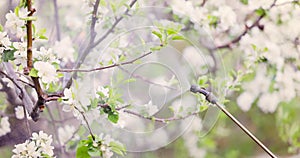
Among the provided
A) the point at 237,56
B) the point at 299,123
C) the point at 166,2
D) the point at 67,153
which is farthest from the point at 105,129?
the point at 299,123

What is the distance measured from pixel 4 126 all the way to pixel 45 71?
22 centimetres

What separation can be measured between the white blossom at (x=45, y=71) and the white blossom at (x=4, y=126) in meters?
0.21

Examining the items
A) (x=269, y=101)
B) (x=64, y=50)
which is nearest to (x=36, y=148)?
(x=64, y=50)

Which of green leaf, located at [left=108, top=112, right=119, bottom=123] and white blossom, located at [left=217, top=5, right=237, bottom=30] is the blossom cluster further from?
white blossom, located at [left=217, top=5, right=237, bottom=30]

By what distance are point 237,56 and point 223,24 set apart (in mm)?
143

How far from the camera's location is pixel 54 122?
25.8 inches

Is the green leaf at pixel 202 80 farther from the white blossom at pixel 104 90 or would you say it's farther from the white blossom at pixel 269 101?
the white blossom at pixel 269 101

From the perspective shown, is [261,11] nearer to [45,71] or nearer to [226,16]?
[226,16]

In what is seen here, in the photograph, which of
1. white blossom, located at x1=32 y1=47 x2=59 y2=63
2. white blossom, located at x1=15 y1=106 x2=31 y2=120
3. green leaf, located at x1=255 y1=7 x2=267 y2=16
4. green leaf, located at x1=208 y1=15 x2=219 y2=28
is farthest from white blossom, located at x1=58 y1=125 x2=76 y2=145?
green leaf, located at x1=255 y1=7 x2=267 y2=16

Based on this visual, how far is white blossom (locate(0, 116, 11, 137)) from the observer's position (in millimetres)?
645

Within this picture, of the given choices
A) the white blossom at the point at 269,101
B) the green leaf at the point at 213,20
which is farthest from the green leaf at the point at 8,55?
the white blossom at the point at 269,101

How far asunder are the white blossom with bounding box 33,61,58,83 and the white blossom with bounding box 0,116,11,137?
21 cm

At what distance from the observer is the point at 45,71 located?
0.47 meters

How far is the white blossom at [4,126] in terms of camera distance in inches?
25.4
